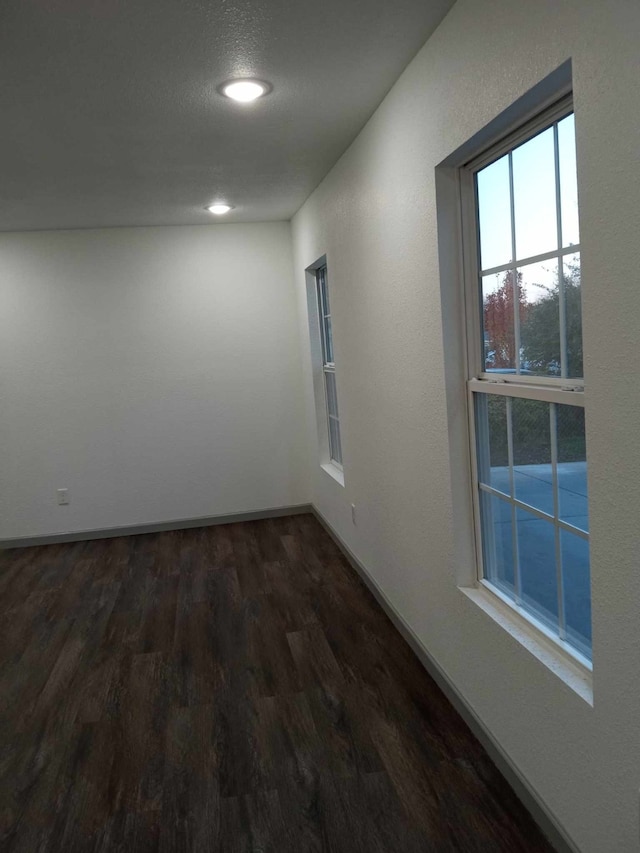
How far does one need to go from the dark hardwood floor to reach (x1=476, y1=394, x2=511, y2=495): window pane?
0.96 metres

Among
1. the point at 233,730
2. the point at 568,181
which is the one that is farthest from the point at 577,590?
the point at 233,730

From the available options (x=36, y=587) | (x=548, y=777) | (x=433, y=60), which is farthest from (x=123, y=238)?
(x=548, y=777)

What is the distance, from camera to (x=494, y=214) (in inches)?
93.6

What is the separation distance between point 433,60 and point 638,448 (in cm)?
165

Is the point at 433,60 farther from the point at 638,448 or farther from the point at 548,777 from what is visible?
the point at 548,777

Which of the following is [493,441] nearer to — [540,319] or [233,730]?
[540,319]

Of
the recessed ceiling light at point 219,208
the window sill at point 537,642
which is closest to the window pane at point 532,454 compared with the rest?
the window sill at point 537,642

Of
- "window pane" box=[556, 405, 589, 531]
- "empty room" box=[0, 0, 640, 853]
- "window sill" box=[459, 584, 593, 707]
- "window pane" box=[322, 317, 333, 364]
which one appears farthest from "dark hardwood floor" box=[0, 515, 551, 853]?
"window pane" box=[322, 317, 333, 364]

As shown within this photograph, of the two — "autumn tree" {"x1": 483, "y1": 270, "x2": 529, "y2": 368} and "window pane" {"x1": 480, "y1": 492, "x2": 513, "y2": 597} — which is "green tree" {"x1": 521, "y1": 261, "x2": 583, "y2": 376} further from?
"window pane" {"x1": 480, "y1": 492, "x2": 513, "y2": 597}

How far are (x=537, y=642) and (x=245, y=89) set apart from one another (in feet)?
7.45

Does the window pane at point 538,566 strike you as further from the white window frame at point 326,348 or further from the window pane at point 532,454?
the white window frame at point 326,348

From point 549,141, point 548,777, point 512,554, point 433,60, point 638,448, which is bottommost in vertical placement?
point 548,777

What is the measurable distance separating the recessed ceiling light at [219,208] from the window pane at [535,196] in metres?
3.25

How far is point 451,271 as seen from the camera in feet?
8.55
